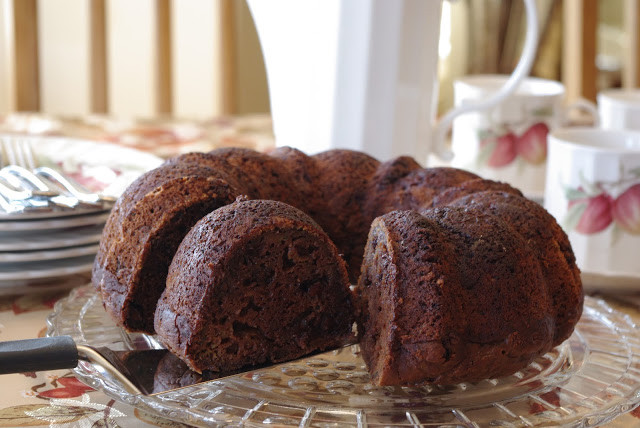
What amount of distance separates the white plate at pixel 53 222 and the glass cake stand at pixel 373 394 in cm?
11

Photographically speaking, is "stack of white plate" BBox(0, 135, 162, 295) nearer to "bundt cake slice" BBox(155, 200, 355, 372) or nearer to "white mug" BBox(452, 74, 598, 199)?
"bundt cake slice" BBox(155, 200, 355, 372)

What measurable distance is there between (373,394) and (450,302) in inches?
3.3

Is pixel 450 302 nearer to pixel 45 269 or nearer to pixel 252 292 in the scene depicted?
pixel 252 292

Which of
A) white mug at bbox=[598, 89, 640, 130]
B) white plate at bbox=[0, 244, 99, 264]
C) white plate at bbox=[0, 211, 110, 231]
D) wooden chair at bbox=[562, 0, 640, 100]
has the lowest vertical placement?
white plate at bbox=[0, 244, 99, 264]

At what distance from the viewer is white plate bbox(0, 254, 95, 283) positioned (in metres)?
0.74

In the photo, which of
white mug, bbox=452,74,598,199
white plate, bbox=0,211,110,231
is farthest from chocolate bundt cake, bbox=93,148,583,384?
white mug, bbox=452,74,598,199

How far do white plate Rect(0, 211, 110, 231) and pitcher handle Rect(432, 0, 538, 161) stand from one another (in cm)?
46

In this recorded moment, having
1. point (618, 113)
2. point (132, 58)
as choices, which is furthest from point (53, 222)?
point (132, 58)

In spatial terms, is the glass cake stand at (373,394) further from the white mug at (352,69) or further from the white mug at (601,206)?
the white mug at (352,69)

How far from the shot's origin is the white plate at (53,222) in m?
0.74

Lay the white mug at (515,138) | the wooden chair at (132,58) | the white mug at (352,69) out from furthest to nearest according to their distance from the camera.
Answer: the wooden chair at (132,58), the white mug at (515,138), the white mug at (352,69)

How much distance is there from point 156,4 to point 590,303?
121cm

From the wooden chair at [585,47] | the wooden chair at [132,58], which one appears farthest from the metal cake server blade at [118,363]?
the wooden chair at [132,58]

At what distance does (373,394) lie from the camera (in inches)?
22.2
